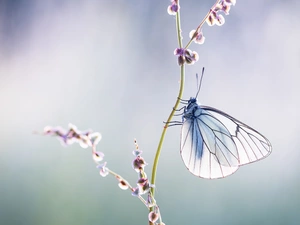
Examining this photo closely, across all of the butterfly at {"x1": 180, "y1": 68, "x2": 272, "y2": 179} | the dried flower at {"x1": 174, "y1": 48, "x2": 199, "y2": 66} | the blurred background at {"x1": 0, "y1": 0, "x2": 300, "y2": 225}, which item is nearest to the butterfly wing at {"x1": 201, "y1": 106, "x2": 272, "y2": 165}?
the butterfly at {"x1": 180, "y1": 68, "x2": 272, "y2": 179}

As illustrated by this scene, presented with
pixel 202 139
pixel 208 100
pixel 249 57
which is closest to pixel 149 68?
pixel 208 100

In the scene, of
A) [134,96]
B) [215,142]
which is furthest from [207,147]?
[134,96]

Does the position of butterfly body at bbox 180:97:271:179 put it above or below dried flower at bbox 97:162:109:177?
above

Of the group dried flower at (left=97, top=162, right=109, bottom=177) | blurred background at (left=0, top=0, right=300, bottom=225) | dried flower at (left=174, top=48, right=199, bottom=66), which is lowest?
dried flower at (left=97, top=162, right=109, bottom=177)

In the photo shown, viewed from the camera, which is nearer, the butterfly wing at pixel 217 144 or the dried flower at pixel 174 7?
the dried flower at pixel 174 7

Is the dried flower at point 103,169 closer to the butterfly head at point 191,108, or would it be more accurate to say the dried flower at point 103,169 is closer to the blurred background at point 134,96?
the butterfly head at point 191,108

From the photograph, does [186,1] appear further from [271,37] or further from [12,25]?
[12,25]

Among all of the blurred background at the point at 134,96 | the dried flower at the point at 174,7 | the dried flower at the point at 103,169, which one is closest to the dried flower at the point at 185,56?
the dried flower at the point at 174,7

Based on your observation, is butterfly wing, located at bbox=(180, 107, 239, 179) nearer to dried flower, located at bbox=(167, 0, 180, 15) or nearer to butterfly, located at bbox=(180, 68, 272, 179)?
butterfly, located at bbox=(180, 68, 272, 179)
